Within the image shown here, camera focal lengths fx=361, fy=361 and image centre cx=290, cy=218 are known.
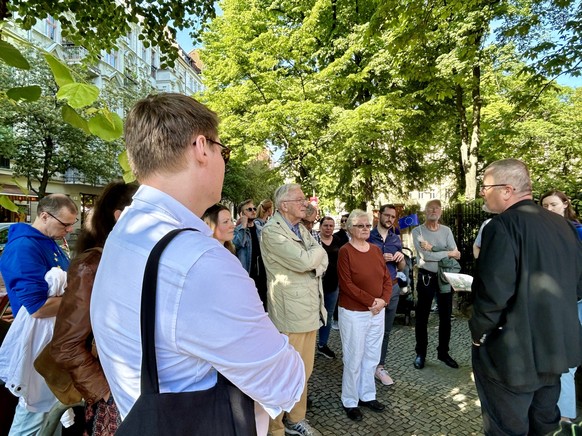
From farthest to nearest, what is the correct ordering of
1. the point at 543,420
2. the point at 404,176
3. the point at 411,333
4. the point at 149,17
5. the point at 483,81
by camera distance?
the point at 404,176, the point at 483,81, the point at 411,333, the point at 149,17, the point at 543,420

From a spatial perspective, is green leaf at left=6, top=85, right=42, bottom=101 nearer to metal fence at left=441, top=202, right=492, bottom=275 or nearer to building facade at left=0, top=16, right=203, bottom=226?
metal fence at left=441, top=202, right=492, bottom=275

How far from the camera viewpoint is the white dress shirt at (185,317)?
2.70ft

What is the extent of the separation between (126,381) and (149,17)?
15.1 ft

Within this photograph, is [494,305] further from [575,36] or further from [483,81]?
[483,81]

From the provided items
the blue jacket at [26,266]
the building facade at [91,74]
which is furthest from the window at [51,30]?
the blue jacket at [26,266]

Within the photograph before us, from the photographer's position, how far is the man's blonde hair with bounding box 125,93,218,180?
1.04 metres

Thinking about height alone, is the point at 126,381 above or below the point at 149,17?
below

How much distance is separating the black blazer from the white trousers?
1.41 metres

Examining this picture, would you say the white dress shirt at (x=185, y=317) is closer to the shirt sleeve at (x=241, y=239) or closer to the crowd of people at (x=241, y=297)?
the crowd of people at (x=241, y=297)

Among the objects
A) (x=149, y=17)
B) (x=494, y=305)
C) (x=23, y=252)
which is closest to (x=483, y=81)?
(x=149, y=17)

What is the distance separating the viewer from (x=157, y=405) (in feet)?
2.69

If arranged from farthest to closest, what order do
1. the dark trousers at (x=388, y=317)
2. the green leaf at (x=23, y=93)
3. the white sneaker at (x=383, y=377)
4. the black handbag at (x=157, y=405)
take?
1. the dark trousers at (x=388, y=317)
2. the white sneaker at (x=383, y=377)
3. the green leaf at (x=23, y=93)
4. the black handbag at (x=157, y=405)

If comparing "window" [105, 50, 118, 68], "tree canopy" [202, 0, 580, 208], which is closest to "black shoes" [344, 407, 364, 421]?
"tree canopy" [202, 0, 580, 208]

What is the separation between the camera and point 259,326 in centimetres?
90
